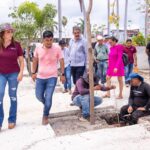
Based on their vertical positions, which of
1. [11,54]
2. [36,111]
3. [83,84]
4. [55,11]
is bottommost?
[36,111]

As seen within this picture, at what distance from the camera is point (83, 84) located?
6.89m

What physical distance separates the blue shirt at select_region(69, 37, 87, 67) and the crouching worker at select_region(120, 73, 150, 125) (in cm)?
168

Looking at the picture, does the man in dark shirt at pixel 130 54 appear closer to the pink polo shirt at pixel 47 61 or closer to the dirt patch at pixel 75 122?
the dirt patch at pixel 75 122

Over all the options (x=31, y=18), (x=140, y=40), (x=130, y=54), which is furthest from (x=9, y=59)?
(x=140, y=40)

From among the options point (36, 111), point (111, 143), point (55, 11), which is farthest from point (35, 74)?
point (55, 11)

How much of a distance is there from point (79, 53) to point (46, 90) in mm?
1922

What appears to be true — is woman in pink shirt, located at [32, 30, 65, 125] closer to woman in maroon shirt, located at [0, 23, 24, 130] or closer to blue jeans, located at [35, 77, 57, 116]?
blue jeans, located at [35, 77, 57, 116]

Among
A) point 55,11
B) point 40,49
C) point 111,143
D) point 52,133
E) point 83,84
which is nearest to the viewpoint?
point 111,143

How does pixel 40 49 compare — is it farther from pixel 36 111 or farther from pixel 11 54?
pixel 36 111

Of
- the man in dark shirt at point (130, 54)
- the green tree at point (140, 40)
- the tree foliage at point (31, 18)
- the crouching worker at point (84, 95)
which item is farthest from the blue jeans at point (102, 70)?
the green tree at point (140, 40)

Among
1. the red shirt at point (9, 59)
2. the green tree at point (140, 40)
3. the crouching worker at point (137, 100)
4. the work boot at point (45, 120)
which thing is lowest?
the work boot at point (45, 120)

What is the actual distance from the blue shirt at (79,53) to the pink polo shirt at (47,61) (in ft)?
5.53

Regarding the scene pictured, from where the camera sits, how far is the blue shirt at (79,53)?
8102mm

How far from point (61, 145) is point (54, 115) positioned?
6.28 ft
